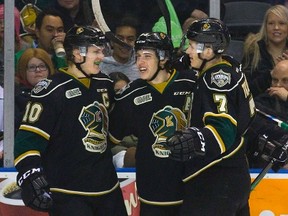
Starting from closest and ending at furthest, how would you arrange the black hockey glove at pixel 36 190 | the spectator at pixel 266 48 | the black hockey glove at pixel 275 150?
the black hockey glove at pixel 36 190
the black hockey glove at pixel 275 150
the spectator at pixel 266 48

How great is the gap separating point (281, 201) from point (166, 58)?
1392 millimetres

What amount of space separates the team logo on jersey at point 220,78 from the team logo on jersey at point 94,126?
2.23 ft

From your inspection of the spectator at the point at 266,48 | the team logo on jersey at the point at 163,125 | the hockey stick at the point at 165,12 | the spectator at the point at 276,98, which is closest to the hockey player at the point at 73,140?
the team logo on jersey at the point at 163,125

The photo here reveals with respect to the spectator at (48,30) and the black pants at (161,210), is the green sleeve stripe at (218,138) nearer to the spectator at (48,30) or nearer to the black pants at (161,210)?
the black pants at (161,210)

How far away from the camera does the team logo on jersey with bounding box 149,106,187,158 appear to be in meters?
5.39

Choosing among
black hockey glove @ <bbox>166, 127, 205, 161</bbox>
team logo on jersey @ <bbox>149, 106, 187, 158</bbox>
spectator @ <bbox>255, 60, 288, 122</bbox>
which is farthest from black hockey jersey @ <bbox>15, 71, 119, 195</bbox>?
spectator @ <bbox>255, 60, 288, 122</bbox>

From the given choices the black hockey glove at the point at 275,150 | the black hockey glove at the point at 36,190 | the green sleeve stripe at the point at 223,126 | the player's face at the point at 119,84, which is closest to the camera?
the green sleeve stripe at the point at 223,126

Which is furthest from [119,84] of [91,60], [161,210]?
[161,210]

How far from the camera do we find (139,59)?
5461mm

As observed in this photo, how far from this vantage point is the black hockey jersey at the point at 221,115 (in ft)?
16.4

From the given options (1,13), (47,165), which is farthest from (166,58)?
(1,13)

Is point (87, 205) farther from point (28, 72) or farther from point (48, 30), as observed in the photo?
point (48, 30)

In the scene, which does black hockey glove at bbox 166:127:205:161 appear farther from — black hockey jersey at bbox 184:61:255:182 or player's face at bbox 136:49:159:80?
player's face at bbox 136:49:159:80

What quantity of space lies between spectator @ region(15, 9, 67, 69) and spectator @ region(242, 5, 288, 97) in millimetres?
1177
